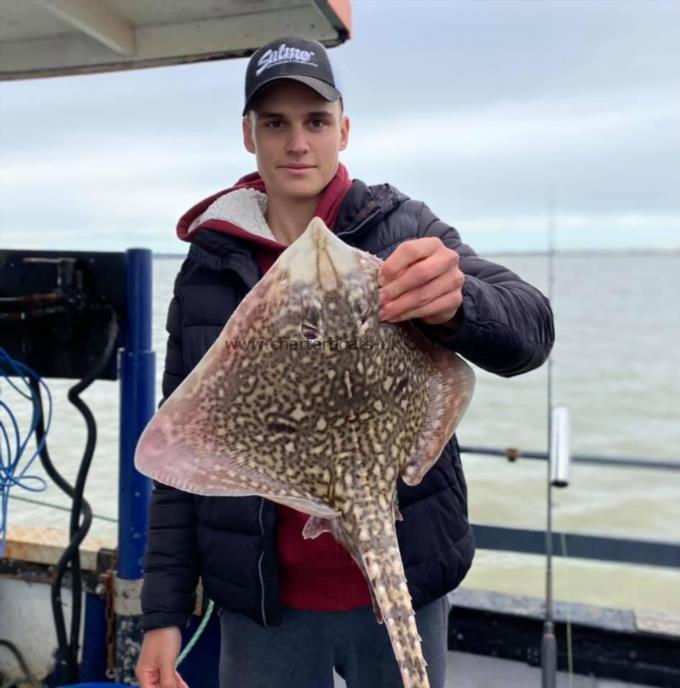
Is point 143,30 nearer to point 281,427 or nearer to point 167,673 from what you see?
point 281,427

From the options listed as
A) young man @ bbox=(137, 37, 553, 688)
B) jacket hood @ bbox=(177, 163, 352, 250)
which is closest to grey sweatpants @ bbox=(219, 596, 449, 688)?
young man @ bbox=(137, 37, 553, 688)

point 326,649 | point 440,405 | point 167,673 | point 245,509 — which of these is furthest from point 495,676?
point 440,405

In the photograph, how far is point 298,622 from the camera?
1.71 m

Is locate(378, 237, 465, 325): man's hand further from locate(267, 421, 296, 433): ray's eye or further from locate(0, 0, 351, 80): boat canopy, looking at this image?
locate(0, 0, 351, 80): boat canopy

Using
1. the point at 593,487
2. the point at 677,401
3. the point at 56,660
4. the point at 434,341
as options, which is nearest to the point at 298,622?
the point at 434,341

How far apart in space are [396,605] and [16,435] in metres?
2.30

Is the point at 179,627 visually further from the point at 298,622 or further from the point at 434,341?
the point at 434,341

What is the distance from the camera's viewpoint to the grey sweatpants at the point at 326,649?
170 cm

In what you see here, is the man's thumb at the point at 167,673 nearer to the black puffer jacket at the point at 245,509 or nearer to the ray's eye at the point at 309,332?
the black puffer jacket at the point at 245,509

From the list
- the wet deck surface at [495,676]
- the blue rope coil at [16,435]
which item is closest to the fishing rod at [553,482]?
the wet deck surface at [495,676]

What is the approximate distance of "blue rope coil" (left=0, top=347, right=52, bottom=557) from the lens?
2809mm

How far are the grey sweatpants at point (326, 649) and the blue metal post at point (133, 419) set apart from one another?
1.08 metres

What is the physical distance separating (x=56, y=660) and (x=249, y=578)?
198cm

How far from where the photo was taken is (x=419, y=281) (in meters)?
1.19
